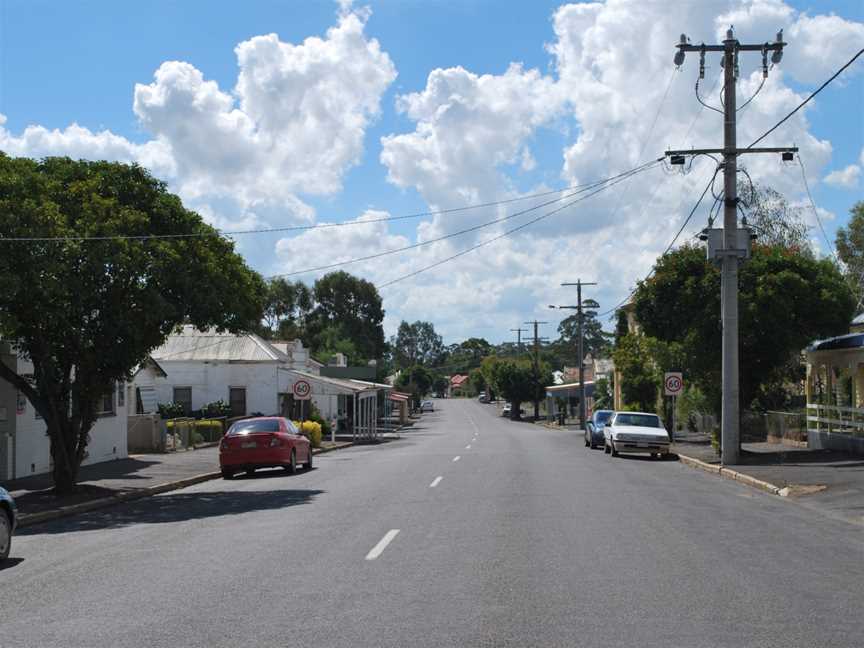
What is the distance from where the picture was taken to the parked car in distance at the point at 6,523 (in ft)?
35.9

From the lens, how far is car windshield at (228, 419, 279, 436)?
79.1 feet

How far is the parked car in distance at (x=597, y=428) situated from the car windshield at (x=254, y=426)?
577 inches

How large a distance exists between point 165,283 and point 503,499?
292 inches

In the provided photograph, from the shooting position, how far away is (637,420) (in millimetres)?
31672

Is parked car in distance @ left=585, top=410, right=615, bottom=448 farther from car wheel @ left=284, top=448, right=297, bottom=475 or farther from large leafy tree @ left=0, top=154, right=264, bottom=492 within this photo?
large leafy tree @ left=0, top=154, right=264, bottom=492

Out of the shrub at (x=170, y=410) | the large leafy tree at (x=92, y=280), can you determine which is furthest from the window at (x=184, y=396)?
the large leafy tree at (x=92, y=280)

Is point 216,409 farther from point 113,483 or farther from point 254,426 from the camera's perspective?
point 113,483

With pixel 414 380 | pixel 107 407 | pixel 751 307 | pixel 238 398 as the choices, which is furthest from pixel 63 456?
pixel 414 380

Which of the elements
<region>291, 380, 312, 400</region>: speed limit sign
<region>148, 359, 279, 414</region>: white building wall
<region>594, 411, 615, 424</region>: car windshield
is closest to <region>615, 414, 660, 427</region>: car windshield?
<region>594, 411, 615, 424</region>: car windshield

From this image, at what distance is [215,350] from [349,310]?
48724 millimetres

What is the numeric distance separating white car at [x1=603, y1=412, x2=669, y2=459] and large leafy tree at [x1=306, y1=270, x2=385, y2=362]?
218 feet

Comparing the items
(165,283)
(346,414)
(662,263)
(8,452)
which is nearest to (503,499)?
(165,283)

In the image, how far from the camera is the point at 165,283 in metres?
18.3

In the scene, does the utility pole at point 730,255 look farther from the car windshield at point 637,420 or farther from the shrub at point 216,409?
the shrub at point 216,409
